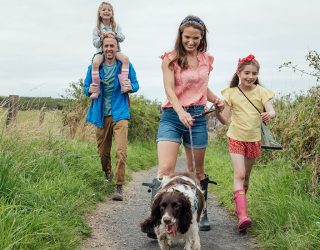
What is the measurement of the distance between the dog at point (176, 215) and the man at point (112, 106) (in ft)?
7.70

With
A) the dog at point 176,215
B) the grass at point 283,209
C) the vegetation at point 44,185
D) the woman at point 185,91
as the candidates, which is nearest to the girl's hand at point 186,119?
the woman at point 185,91

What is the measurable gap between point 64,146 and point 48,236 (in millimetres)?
3366

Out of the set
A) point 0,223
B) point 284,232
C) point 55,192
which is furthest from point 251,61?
point 0,223

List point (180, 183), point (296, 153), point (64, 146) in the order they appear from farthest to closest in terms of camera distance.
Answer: point (64, 146), point (296, 153), point (180, 183)

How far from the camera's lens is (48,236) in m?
3.84

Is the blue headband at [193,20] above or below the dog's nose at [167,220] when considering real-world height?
above

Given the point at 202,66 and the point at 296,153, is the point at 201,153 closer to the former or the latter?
the point at 202,66

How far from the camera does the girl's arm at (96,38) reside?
7.18 m

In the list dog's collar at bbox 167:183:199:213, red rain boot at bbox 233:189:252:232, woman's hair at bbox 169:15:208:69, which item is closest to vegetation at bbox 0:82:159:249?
dog's collar at bbox 167:183:199:213

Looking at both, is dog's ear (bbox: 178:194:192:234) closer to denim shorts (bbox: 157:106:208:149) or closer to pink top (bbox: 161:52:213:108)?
denim shorts (bbox: 157:106:208:149)

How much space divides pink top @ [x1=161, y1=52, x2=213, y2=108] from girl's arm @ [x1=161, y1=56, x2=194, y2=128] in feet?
0.24

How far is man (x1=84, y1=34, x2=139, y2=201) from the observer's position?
6418 millimetres

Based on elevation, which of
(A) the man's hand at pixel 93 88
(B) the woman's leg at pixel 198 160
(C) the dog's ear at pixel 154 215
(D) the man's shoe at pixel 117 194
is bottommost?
(D) the man's shoe at pixel 117 194

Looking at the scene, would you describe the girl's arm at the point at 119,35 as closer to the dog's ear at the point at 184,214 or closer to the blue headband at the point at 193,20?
the blue headband at the point at 193,20
